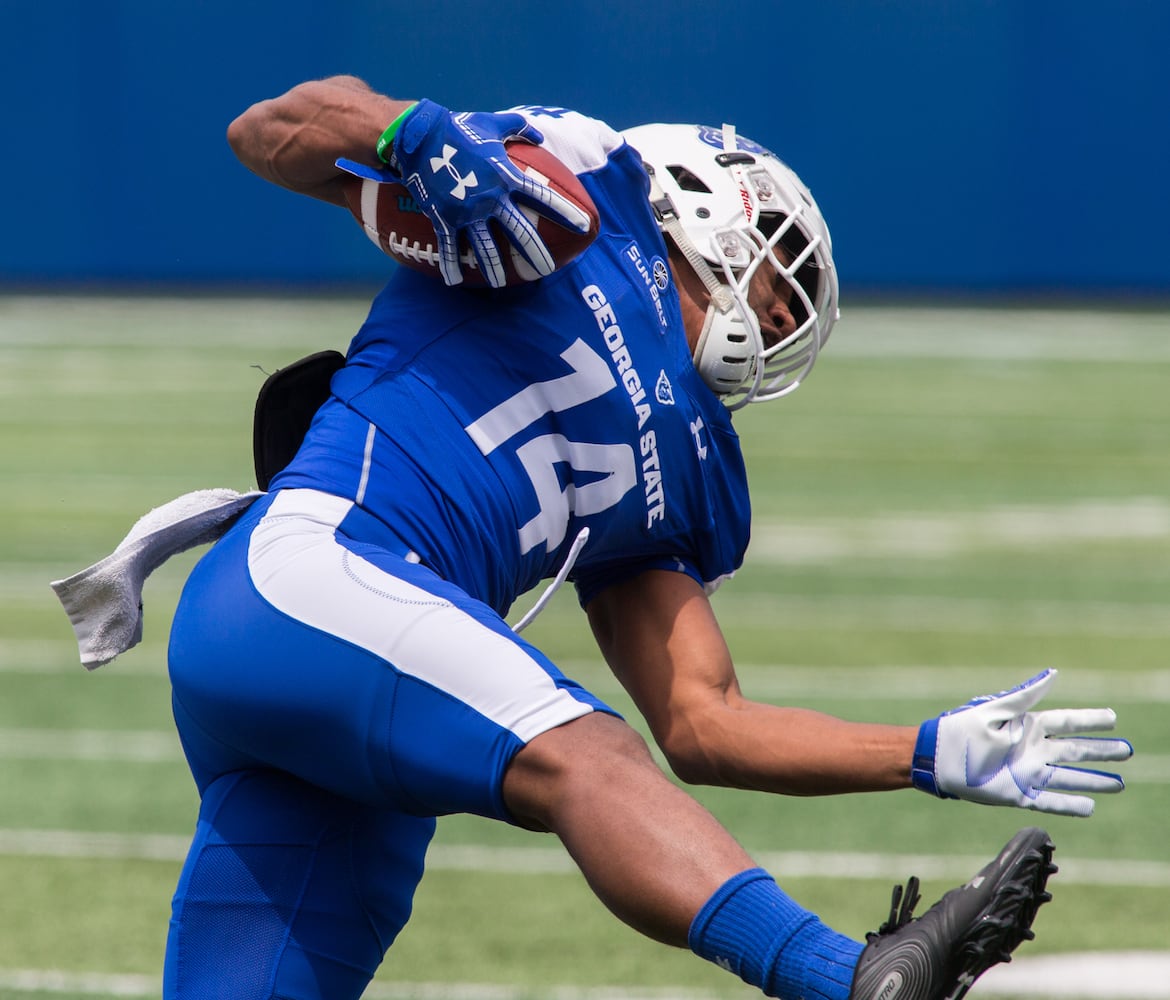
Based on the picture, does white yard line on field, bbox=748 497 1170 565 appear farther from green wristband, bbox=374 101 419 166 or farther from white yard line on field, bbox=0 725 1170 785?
green wristband, bbox=374 101 419 166

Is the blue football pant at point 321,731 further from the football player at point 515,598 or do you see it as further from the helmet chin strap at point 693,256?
the helmet chin strap at point 693,256

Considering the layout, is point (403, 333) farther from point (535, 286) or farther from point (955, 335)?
point (955, 335)

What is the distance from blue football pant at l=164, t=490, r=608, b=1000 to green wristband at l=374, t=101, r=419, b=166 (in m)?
0.48

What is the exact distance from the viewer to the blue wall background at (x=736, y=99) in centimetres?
1630

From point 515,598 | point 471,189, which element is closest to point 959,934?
point 515,598

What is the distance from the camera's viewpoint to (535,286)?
2.65 metres

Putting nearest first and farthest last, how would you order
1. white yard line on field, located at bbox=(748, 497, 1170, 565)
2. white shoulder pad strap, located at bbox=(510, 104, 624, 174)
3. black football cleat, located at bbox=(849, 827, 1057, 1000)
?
black football cleat, located at bbox=(849, 827, 1057, 1000) → white shoulder pad strap, located at bbox=(510, 104, 624, 174) → white yard line on field, located at bbox=(748, 497, 1170, 565)

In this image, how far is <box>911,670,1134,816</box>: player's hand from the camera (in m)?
2.26

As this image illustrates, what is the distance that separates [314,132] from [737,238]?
708 mm

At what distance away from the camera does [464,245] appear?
2506 millimetres

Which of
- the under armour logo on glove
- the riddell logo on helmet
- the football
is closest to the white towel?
the football

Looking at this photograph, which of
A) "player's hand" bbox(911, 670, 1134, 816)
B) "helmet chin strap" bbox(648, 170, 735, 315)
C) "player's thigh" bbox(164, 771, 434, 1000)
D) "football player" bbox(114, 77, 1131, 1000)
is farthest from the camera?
"helmet chin strap" bbox(648, 170, 735, 315)

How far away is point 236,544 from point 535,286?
59cm

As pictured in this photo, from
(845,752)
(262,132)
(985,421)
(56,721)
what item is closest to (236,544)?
(262,132)
